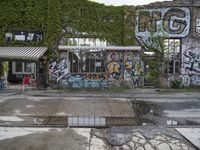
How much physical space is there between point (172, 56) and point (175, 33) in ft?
6.67

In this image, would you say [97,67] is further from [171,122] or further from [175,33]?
[171,122]

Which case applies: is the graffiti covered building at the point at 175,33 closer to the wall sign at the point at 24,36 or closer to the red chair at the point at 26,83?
the wall sign at the point at 24,36

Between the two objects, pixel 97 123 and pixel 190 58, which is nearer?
pixel 97 123

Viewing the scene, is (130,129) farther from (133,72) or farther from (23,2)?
(23,2)

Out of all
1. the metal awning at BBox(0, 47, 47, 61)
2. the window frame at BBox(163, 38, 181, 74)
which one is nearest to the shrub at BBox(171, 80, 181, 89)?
the window frame at BBox(163, 38, 181, 74)

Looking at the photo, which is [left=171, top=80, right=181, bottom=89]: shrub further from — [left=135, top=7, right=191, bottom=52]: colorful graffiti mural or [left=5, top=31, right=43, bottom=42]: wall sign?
[left=5, top=31, right=43, bottom=42]: wall sign

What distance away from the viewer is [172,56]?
30953 millimetres

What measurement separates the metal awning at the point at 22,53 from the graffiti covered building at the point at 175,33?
8862mm

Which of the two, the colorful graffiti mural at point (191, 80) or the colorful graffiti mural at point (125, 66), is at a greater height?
the colorful graffiti mural at point (125, 66)

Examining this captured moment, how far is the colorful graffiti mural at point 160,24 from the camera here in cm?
3070

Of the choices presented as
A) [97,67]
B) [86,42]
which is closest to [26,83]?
[97,67]

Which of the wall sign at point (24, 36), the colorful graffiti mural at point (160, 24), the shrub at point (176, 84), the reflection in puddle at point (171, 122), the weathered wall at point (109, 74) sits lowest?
the reflection in puddle at point (171, 122)

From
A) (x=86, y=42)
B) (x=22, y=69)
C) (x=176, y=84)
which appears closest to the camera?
(x=176, y=84)

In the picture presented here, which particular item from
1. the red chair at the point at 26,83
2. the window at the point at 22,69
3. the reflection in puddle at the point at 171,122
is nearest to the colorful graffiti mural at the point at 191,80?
the red chair at the point at 26,83
